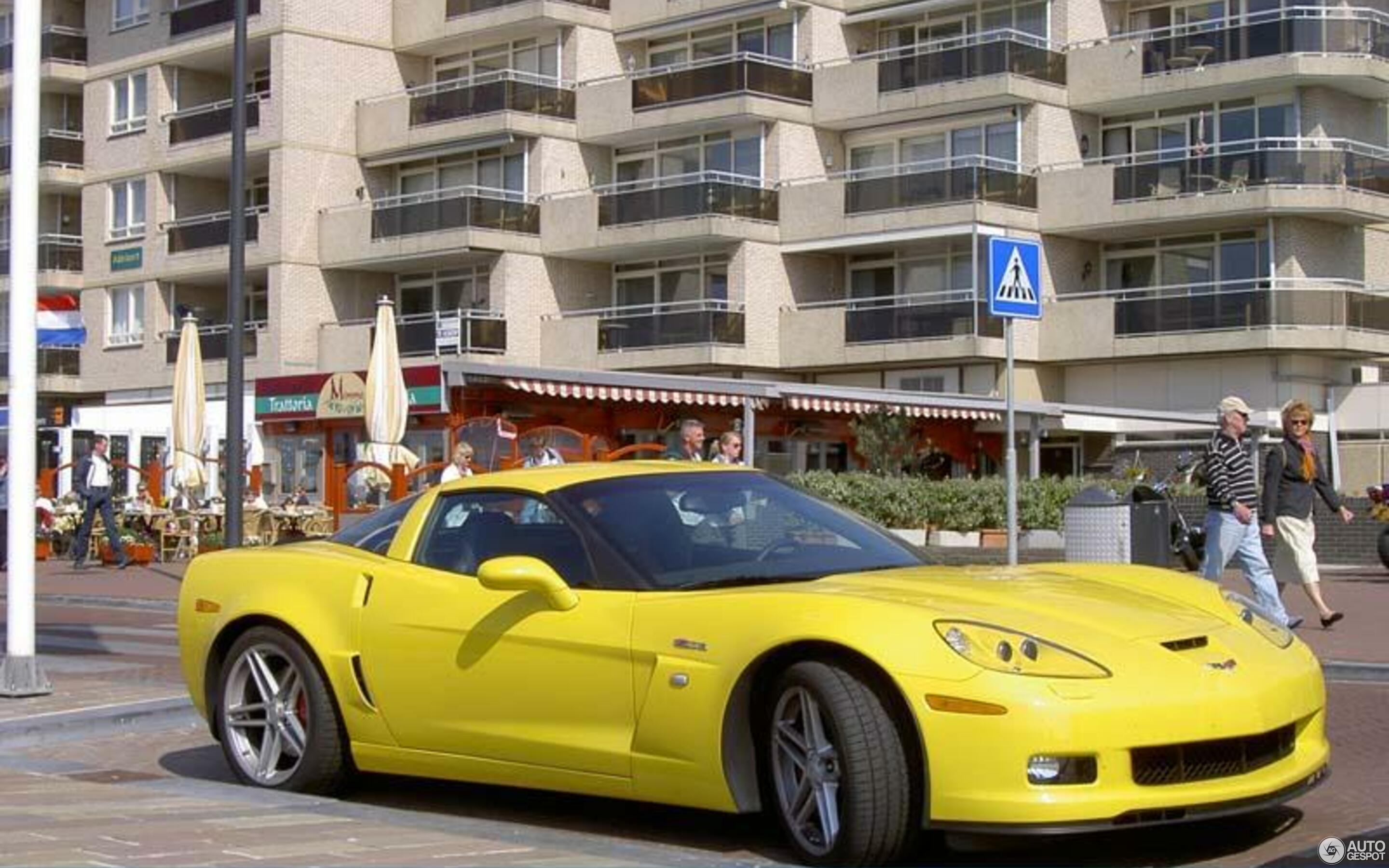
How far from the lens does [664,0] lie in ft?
166

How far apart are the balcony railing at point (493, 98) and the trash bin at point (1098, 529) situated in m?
36.0

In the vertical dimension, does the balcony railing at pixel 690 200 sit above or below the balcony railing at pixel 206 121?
below

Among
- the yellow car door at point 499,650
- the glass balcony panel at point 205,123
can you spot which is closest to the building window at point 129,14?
the glass balcony panel at point 205,123

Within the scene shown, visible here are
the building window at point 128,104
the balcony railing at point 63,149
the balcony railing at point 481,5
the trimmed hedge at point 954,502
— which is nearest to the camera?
the trimmed hedge at point 954,502

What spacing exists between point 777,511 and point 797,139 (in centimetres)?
4202

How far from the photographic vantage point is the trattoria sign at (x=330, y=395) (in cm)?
3994

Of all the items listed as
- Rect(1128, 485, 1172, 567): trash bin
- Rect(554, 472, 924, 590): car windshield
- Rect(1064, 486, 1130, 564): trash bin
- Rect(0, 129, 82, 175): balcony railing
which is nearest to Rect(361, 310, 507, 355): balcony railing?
Rect(0, 129, 82, 175): balcony railing

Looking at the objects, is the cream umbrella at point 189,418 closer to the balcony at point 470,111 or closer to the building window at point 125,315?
the balcony at point 470,111

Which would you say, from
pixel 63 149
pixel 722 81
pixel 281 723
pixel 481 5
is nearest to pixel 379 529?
pixel 281 723

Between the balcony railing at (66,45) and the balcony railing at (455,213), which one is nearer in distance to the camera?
the balcony railing at (455,213)

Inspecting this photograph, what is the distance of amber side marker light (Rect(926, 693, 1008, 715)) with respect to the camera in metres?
6.03

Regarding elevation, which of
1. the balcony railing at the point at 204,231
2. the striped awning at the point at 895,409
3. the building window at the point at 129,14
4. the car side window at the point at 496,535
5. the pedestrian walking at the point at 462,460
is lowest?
the car side window at the point at 496,535

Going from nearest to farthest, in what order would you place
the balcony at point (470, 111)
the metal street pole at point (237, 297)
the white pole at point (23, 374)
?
the white pole at point (23, 374)
the metal street pole at point (237, 297)
the balcony at point (470, 111)

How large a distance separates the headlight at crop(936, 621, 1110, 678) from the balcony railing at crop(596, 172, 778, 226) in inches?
1662
